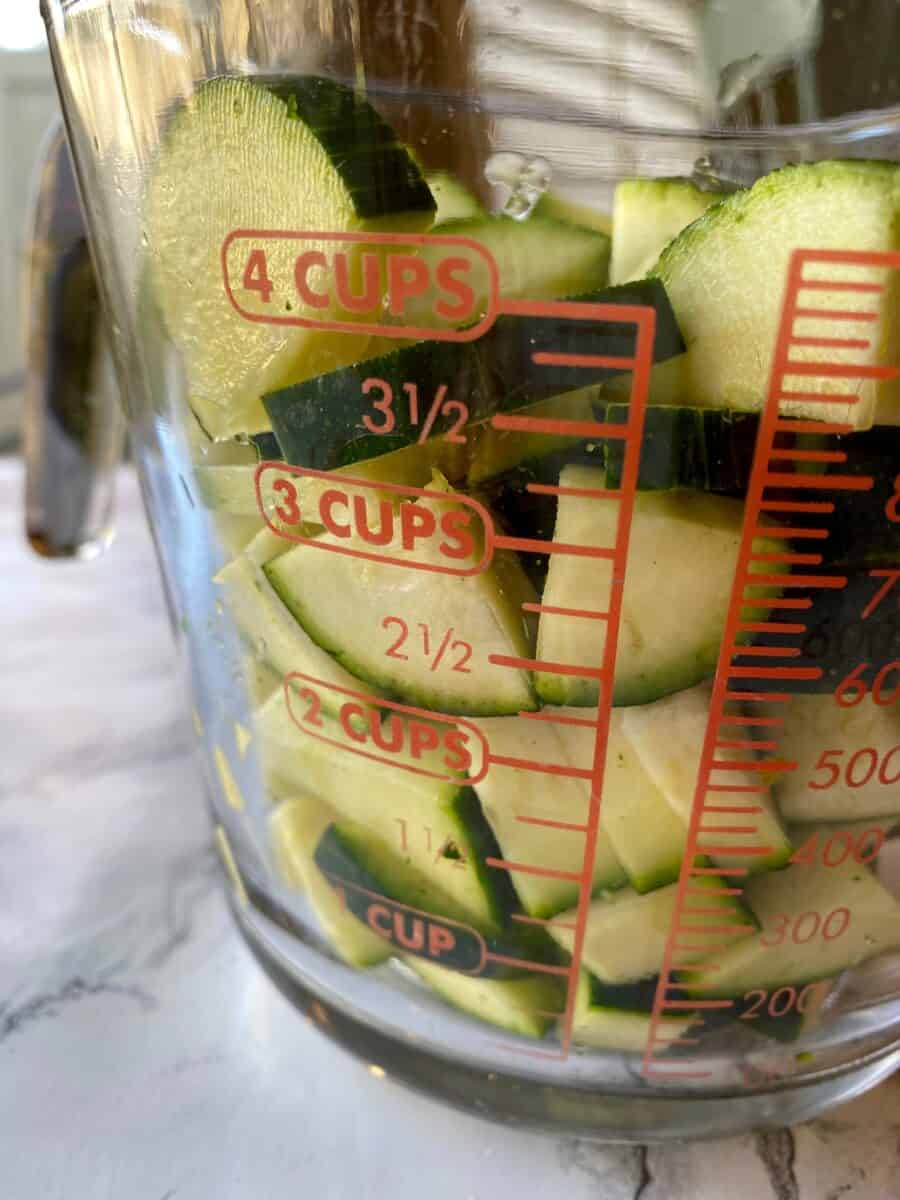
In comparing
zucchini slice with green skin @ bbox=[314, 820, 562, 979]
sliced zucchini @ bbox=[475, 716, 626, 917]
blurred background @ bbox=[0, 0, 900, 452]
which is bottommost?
zucchini slice with green skin @ bbox=[314, 820, 562, 979]

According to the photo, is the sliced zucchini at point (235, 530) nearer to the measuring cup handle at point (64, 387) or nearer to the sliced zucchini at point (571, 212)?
the sliced zucchini at point (571, 212)

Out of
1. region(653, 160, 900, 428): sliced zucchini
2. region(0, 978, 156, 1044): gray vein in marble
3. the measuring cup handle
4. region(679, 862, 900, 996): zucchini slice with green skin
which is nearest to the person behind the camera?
region(653, 160, 900, 428): sliced zucchini

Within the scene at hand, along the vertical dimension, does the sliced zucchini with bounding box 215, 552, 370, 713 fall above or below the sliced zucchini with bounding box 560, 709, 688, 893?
above

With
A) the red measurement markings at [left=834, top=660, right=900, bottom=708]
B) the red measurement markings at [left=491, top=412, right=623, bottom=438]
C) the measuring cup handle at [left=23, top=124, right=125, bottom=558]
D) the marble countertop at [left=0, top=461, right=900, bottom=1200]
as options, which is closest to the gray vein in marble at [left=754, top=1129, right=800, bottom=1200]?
the marble countertop at [left=0, top=461, right=900, bottom=1200]

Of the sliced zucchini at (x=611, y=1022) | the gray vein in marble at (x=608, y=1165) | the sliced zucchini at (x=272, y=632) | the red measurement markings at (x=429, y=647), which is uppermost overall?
the red measurement markings at (x=429, y=647)

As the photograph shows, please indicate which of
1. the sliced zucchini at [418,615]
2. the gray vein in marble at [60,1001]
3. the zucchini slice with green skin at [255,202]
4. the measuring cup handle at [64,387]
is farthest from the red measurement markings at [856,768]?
the measuring cup handle at [64,387]

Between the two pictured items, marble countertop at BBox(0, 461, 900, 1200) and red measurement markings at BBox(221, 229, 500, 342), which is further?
marble countertop at BBox(0, 461, 900, 1200)

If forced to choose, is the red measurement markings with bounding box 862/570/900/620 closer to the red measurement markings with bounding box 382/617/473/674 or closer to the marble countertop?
the red measurement markings with bounding box 382/617/473/674
